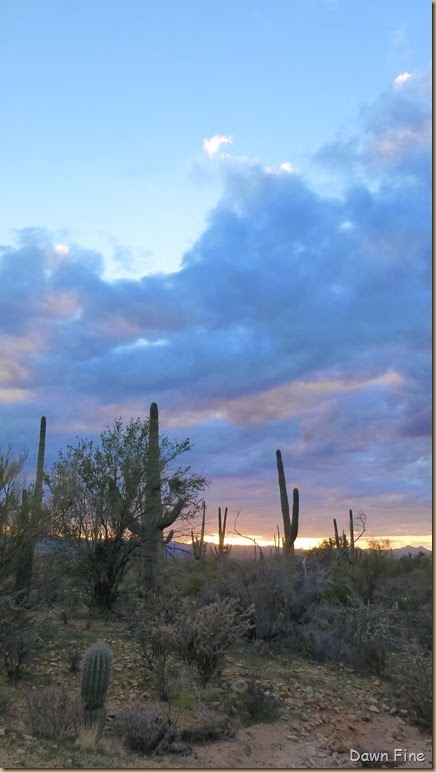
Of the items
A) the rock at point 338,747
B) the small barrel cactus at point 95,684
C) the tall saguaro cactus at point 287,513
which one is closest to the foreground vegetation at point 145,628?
the small barrel cactus at point 95,684

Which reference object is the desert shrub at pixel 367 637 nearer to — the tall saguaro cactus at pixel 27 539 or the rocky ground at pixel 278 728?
the rocky ground at pixel 278 728

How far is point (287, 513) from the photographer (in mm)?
26234

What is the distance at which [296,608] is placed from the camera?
47.2ft

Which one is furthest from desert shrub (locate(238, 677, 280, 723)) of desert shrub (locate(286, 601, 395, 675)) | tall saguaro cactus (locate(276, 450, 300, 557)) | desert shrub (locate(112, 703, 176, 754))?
tall saguaro cactus (locate(276, 450, 300, 557))

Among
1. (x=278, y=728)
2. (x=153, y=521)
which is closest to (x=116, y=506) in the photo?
(x=153, y=521)

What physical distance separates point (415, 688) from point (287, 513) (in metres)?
15.0

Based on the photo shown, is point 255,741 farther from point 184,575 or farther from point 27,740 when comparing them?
point 184,575

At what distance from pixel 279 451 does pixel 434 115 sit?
21978 millimetres

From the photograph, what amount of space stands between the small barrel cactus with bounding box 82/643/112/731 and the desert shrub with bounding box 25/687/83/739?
0.46 ft

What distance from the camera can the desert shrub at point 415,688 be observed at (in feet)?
35.4

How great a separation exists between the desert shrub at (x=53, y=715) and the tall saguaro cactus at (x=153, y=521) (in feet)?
25.5

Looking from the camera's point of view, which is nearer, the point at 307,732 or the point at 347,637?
the point at 307,732

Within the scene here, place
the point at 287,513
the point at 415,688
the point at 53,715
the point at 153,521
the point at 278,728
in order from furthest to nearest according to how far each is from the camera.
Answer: the point at 287,513
the point at 153,521
the point at 415,688
the point at 278,728
the point at 53,715

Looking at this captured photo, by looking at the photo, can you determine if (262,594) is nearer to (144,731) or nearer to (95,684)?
(95,684)
